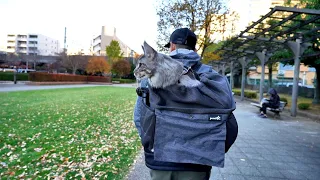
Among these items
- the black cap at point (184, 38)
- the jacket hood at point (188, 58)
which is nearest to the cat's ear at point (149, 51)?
the jacket hood at point (188, 58)

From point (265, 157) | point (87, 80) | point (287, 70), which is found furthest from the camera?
point (287, 70)

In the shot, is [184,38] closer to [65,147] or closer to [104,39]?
[65,147]

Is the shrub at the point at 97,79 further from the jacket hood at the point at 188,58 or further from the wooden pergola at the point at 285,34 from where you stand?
the jacket hood at the point at 188,58

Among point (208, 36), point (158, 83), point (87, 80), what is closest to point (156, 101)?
point (158, 83)

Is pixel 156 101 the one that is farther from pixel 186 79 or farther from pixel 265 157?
pixel 265 157

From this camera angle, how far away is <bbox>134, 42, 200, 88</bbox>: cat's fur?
141 cm

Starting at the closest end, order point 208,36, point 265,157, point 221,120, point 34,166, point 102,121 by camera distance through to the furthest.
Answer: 1. point 221,120
2. point 34,166
3. point 265,157
4. point 102,121
5. point 208,36

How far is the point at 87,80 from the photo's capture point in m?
48.3

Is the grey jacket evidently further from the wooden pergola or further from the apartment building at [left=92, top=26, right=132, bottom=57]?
the apartment building at [left=92, top=26, right=132, bottom=57]

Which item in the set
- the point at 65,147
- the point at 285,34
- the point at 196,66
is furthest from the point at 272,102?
the point at 196,66

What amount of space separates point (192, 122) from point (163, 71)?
36cm

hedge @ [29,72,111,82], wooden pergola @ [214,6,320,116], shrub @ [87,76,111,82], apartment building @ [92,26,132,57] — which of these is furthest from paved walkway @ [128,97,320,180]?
apartment building @ [92,26,132,57]

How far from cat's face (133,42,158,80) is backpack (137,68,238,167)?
0.15 meters

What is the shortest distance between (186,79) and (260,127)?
311 inches
